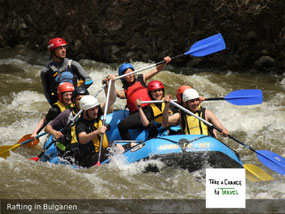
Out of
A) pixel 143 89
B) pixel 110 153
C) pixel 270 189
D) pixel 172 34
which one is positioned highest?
pixel 172 34

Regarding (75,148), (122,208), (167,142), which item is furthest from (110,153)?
(122,208)

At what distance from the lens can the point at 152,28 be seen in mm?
11781

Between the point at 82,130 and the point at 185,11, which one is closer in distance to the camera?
the point at 82,130

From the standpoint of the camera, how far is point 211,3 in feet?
35.7

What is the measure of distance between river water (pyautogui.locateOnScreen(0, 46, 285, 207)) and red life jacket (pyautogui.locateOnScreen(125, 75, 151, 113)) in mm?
1234

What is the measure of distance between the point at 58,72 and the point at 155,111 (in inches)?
60.1

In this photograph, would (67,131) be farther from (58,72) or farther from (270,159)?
(270,159)

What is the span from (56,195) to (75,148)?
80 cm

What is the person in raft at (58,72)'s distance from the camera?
6461 mm

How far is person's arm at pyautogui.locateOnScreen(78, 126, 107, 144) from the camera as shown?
5031mm

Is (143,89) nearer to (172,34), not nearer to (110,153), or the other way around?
(110,153)

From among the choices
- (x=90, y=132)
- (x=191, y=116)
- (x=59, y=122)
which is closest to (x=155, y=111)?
(x=191, y=116)

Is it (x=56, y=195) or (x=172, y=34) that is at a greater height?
(x=172, y=34)

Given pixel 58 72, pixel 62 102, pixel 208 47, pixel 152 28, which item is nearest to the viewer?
pixel 62 102
